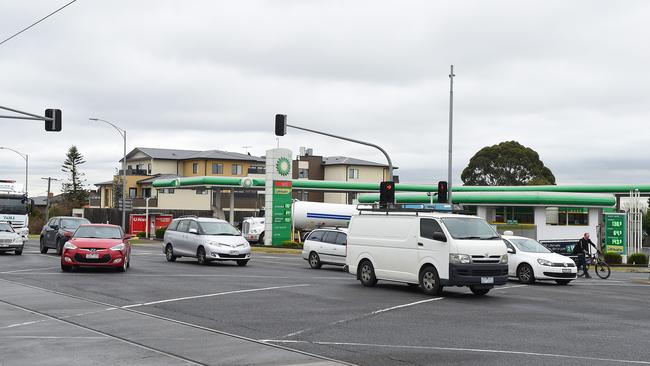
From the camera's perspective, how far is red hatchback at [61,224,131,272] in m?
24.0

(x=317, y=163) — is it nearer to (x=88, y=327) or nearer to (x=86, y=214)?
(x=86, y=214)

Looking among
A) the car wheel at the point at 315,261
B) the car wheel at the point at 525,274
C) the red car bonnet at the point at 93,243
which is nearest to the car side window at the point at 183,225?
the car wheel at the point at 315,261

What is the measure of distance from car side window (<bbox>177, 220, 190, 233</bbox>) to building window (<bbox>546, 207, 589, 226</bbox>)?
3413 cm

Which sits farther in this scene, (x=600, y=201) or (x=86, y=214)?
(x=86, y=214)

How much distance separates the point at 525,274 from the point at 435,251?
284 inches

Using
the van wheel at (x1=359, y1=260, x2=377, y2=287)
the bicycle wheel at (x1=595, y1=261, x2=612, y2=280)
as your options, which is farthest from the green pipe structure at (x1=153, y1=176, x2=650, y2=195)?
the van wheel at (x1=359, y1=260, x2=377, y2=287)

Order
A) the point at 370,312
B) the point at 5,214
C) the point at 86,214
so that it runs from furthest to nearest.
→ the point at 86,214 → the point at 5,214 → the point at 370,312

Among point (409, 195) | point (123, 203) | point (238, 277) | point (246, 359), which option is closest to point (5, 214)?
Answer: point (123, 203)

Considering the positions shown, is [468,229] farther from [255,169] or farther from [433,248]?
[255,169]

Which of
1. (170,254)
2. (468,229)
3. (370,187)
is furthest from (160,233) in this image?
(468,229)

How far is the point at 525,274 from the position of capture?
24547mm

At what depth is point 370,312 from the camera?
15188 mm

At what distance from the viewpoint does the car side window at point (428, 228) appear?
18.6 meters

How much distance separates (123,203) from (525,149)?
47.1m
